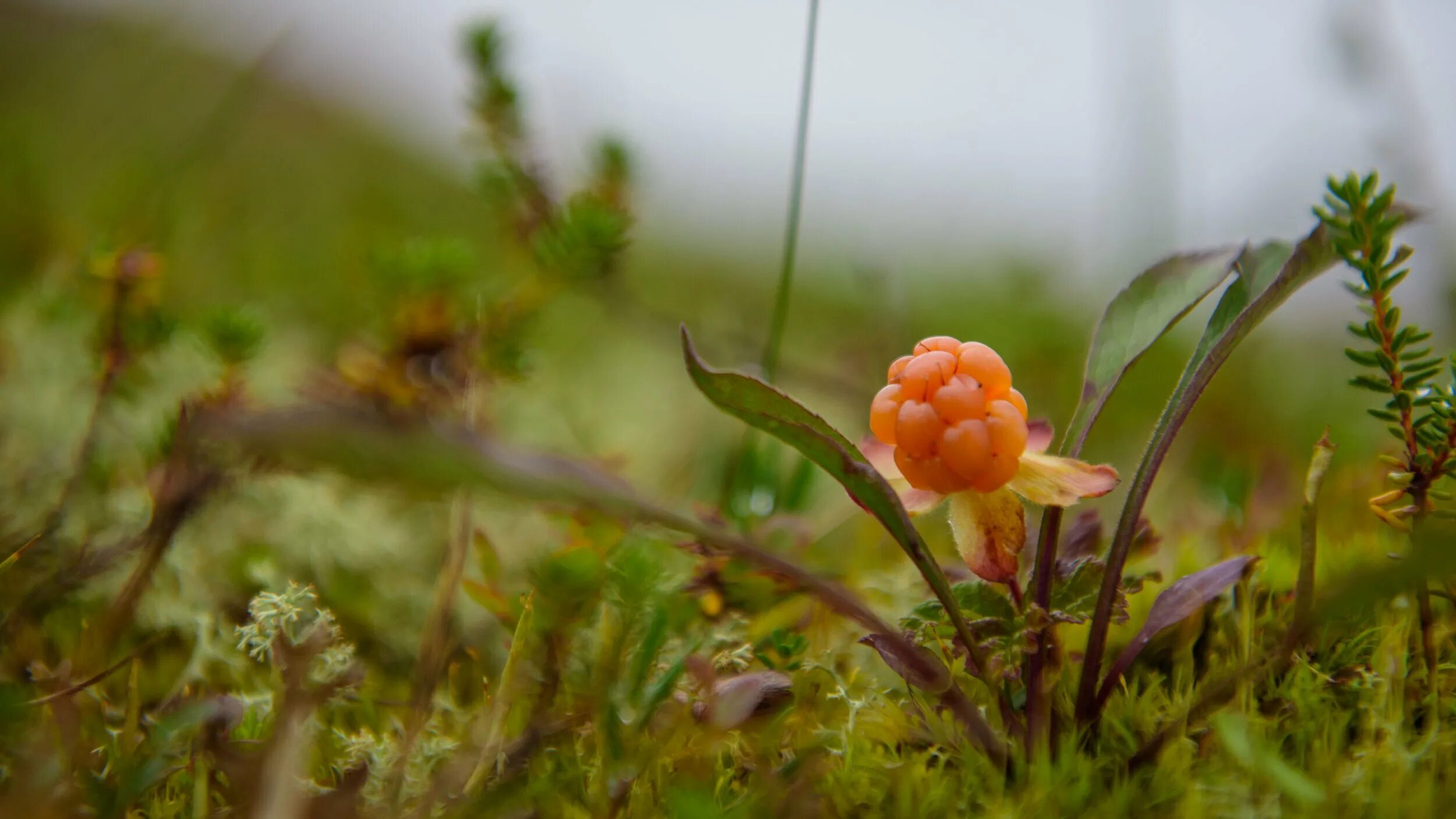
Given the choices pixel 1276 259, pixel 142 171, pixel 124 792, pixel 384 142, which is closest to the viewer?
pixel 124 792

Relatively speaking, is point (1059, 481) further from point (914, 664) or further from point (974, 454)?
point (914, 664)

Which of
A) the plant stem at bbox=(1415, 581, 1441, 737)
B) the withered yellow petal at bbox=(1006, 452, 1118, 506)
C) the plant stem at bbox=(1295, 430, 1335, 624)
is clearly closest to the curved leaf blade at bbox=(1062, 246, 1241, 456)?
the withered yellow petal at bbox=(1006, 452, 1118, 506)

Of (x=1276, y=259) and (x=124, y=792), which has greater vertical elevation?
(x=1276, y=259)

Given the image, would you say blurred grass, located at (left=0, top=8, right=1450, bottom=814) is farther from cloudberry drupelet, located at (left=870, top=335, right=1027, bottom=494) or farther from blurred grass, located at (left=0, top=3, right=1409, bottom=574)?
cloudberry drupelet, located at (left=870, top=335, right=1027, bottom=494)

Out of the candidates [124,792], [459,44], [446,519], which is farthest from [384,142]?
[124,792]

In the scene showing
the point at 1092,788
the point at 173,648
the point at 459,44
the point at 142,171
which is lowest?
the point at 173,648

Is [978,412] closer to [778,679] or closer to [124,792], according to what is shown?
[778,679]

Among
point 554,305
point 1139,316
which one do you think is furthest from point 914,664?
point 554,305

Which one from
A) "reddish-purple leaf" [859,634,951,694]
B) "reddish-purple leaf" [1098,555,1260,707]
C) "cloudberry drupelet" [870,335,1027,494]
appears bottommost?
"reddish-purple leaf" [859,634,951,694]
